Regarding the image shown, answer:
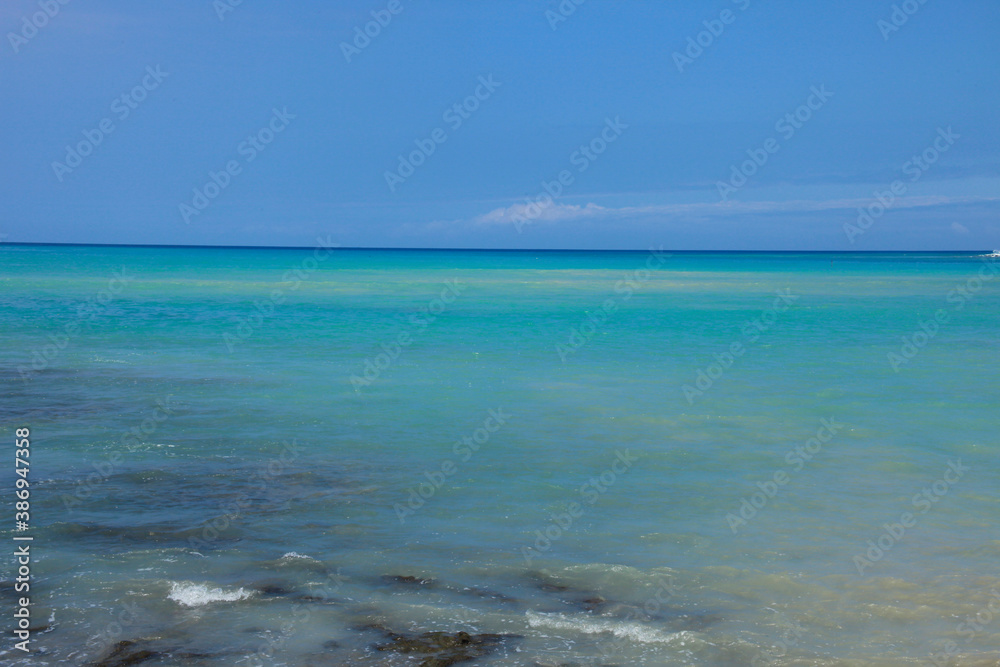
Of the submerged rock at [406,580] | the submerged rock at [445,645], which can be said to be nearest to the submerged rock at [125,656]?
the submerged rock at [445,645]

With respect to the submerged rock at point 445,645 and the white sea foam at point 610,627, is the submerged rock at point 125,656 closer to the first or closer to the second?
the submerged rock at point 445,645

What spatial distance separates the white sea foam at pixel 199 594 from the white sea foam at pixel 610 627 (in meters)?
2.03

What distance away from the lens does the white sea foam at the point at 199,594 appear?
19.0 ft

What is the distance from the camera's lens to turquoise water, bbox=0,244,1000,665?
18.2 feet

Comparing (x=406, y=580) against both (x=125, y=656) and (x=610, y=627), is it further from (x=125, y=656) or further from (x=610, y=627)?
(x=125, y=656)

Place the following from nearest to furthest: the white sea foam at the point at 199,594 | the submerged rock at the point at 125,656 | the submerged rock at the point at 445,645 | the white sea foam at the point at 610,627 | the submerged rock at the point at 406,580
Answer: the submerged rock at the point at 125,656 → the submerged rock at the point at 445,645 → the white sea foam at the point at 610,627 → the white sea foam at the point at 199,594 → the submerged rock at the point at 406,580

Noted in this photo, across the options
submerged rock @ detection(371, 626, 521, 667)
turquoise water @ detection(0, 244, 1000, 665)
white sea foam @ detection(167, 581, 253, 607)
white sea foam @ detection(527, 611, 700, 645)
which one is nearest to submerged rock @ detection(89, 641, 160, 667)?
turquoise water @ detection(0, 244, 1000, 665)

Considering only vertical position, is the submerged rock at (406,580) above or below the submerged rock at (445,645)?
below

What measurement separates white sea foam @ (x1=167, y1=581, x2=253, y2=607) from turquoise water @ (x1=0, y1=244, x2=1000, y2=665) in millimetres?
26

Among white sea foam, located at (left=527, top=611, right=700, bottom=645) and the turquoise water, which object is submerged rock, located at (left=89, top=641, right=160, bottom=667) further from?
white sea foam, located at (left=527, top=611, right=700, bottom=645)

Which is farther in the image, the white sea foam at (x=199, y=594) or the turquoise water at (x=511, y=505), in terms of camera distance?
the white sea foam at (x=199, y=594)

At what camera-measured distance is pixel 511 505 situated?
8.18m

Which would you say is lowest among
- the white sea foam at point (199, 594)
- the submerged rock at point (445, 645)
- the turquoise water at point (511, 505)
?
the turquoise water at point (511, 505)

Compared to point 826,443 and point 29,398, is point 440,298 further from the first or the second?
point 826,443
